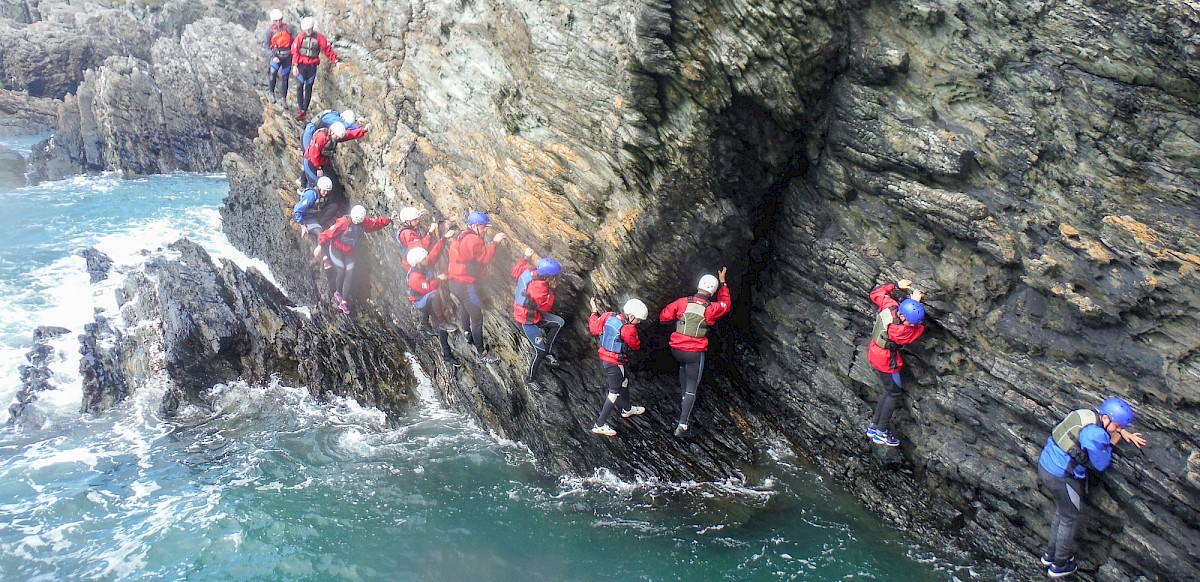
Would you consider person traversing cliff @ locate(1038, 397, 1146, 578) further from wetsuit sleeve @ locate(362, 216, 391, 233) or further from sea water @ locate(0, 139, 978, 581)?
wetsuit sleeve @ locate(362, 216, 391, 233)

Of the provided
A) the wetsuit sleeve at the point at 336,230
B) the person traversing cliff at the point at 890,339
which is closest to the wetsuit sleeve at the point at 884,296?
the person traversing cliff at the point at 890,339

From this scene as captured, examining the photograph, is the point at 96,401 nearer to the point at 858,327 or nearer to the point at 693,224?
the point at 693,224

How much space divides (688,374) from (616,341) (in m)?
1.62

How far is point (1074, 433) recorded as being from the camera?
10.9 meters

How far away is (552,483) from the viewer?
15.8m

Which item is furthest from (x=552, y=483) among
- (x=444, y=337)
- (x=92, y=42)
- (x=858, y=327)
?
(x=92, y=42)

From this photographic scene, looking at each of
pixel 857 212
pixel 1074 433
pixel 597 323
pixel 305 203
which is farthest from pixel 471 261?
pixel 1074 433

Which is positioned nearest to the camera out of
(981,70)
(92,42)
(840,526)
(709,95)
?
(981,70)

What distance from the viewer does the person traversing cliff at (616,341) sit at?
43.1 feet

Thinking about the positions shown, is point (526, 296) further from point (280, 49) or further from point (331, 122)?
point (280, 49)

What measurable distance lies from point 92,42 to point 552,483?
39.0m

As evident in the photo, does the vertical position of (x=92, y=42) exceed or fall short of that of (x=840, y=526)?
it exceeds it

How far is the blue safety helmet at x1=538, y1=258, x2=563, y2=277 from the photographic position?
13227mm

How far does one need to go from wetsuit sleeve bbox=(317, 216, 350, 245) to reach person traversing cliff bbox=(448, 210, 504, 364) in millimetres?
3244
